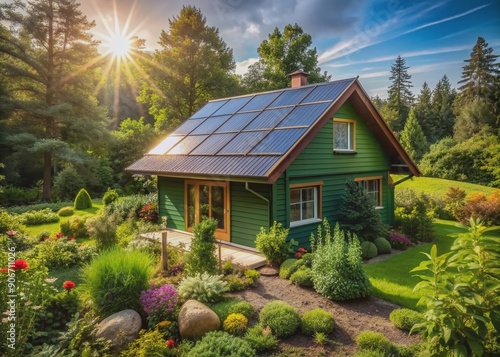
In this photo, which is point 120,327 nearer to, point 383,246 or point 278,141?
point 278,141

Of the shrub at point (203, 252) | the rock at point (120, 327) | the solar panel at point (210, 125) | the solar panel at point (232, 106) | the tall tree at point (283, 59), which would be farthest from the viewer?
the tall tree at point (283, 59)

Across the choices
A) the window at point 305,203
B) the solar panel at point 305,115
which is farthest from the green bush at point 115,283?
the solar panel at point 305,115

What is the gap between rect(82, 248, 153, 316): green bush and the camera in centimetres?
554

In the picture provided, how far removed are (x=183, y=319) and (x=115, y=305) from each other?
4.34 ft

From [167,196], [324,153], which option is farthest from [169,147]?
[324,153]

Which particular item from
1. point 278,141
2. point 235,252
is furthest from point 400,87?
point 235,252

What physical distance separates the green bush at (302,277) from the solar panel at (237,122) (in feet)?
18.8

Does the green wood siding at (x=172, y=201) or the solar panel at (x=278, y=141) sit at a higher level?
the solar panel at (x=278, y=141)

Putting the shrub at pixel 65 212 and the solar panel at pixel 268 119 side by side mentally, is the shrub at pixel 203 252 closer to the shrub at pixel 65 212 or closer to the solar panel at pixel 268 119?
the solar panel at pixel 268 119

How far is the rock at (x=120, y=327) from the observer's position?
480 cm

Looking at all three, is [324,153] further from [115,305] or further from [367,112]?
[115,305]

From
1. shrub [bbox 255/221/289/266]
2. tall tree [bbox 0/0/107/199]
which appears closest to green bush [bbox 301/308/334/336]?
shrub [bbox 255/221/289/266]

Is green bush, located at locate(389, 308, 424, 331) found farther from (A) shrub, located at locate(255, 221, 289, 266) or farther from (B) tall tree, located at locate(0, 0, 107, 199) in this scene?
(B) tall tree, located at locate(0, 0, 107, 199)

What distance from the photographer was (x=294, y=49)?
31656 mm
